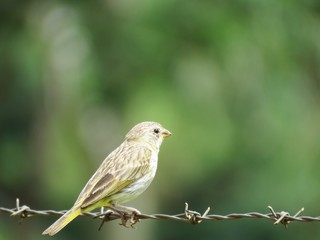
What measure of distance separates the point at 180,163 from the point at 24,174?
3.51m

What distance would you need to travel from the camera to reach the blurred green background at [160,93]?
82.4ft

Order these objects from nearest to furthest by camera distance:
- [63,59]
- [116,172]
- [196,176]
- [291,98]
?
1. [116,172]
2. [291,98]
3. [63,59]
4. [196,176]

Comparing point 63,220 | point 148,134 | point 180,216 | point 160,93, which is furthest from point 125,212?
point 160,93

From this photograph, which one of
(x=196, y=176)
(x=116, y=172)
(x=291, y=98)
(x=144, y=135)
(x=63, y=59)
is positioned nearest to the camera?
(x=116, y=172)

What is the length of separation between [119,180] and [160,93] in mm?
14587

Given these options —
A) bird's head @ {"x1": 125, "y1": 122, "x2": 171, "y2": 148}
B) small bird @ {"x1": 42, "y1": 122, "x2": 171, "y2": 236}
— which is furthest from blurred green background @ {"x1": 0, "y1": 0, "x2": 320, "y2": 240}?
small bird @ {"x1": 42, "y1": 122, "x2": 171, "y2": 236}

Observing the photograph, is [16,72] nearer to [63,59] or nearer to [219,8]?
[63,59]

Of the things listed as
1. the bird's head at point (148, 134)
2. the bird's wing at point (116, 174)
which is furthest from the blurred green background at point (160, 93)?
the bird's wing at point (116, 174)

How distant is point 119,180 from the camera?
10.2 meters

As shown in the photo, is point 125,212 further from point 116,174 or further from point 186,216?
point 186,216

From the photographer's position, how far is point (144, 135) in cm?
1141

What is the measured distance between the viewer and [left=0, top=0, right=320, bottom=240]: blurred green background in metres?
25.1

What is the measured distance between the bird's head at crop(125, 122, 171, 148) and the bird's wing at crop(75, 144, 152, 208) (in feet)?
1.07

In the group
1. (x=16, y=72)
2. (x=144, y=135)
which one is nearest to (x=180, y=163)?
(x=16, y=72)
